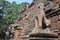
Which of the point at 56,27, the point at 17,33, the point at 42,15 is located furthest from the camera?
the point at 17,33

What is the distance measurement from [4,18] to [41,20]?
18929 millimetres

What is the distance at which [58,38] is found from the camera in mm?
6848

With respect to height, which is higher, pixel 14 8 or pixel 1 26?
pixel 14 8

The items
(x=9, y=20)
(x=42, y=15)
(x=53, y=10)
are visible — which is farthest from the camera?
(x=9, y=20)

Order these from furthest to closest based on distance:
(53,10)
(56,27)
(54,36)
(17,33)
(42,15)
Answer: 1. (17,33)
2. (53,10)
3. (56,27)
4. (42,15)
5. (54,36)

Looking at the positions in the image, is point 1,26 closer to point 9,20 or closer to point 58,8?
point 9,20

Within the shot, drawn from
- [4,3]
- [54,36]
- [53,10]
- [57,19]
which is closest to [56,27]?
[57,19]

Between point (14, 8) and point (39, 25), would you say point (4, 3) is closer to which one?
point (14, 8)

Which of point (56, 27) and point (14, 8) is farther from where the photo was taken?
point (14, 8)

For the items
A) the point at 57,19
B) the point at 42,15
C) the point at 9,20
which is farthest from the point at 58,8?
the point at 9,20

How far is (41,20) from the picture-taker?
6.87 m

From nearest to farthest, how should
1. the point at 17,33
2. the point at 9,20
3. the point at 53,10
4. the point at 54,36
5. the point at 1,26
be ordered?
the point at 54,36 < the point at 53,10 < the point at 17,33 < the point at 9,20 < the point at 1,26

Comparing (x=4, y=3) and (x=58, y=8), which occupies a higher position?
(x=4, y=3)

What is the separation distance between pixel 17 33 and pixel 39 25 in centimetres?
547
